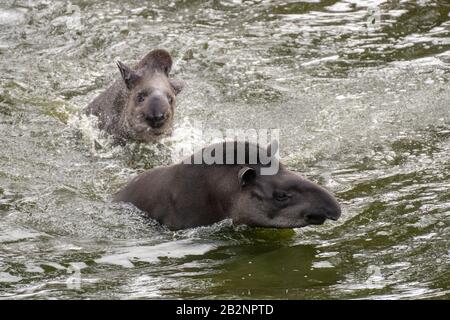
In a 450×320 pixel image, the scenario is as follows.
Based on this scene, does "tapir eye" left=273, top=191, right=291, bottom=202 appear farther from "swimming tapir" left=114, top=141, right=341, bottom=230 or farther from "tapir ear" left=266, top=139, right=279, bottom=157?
"tapir ear" left=266, top=139, right=279, bottom=157

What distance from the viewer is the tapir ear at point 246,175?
812 centimetres

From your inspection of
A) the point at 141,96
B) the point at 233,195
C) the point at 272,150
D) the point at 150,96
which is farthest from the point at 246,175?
the point at 141,96

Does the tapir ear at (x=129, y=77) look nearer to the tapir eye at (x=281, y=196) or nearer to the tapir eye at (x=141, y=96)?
the tapir eye at (x=141, y=96)

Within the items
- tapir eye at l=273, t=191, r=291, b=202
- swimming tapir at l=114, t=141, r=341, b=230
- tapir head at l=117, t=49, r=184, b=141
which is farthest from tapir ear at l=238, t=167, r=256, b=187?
tapir head at l=117, t=49, r=184, b=141

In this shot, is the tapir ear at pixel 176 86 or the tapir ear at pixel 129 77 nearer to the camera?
the tapir ear at pixel 129 77

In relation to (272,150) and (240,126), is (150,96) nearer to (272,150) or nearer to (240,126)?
(240,126)

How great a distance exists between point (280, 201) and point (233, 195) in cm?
45

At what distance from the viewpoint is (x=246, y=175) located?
8.16m

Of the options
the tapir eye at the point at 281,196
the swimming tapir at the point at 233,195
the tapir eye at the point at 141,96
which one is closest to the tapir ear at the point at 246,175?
the swimming tapir at the point at 233,195

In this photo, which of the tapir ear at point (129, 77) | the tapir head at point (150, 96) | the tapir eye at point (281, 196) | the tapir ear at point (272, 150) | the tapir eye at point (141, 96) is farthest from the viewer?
the tapir ear at point (129, 77)

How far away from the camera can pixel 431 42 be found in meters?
14.7

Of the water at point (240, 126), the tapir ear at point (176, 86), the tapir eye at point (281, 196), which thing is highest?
the tapir eye at point (281, 196)

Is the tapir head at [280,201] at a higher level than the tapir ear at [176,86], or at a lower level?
higher
